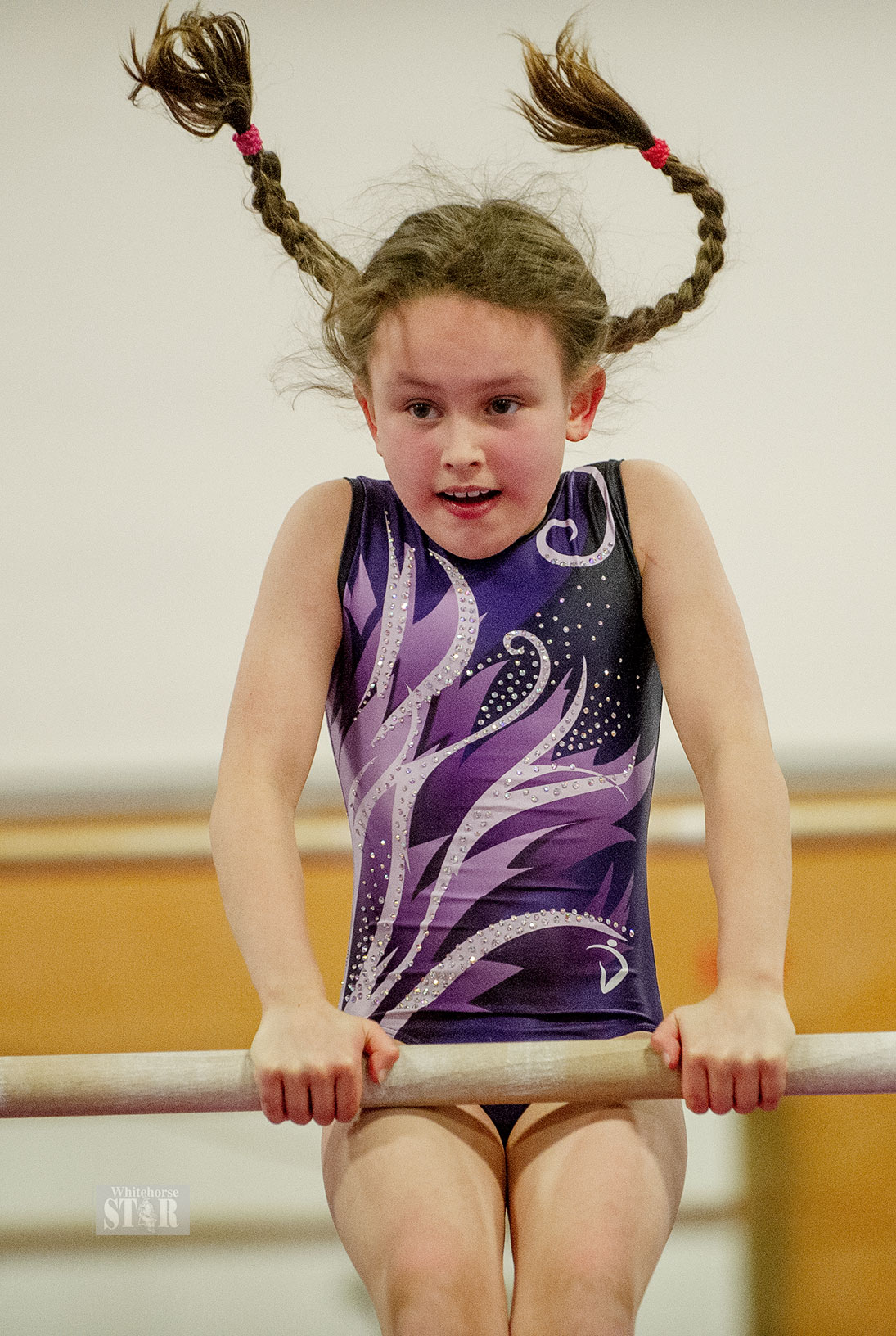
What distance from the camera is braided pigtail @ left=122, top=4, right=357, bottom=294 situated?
0.83 metres

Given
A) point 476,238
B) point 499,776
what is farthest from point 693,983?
point 476,238

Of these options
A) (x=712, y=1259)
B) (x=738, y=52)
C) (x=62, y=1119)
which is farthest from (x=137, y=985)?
(x=738, y=52)

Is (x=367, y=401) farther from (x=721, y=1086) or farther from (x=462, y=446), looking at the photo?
(x=721, y=1086)

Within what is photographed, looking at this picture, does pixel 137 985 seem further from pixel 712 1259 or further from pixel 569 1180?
pixel 569 1180

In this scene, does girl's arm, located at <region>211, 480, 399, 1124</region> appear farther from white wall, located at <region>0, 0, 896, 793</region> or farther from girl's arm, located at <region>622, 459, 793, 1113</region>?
white wall, located at <region>0, 0, 896, 793</region>

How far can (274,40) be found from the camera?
142cm

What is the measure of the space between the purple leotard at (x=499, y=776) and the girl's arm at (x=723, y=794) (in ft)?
0.09

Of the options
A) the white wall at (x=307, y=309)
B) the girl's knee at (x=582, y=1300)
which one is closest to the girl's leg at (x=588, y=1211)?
the girl's knee at (x=582, y=1300)

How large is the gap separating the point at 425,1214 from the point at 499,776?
259 mm

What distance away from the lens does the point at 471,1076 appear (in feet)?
2.05

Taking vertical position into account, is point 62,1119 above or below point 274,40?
below

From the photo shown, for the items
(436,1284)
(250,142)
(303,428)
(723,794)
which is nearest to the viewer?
(436,1284)

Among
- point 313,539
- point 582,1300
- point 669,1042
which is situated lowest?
point 582,1300

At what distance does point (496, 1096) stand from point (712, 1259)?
66cm
